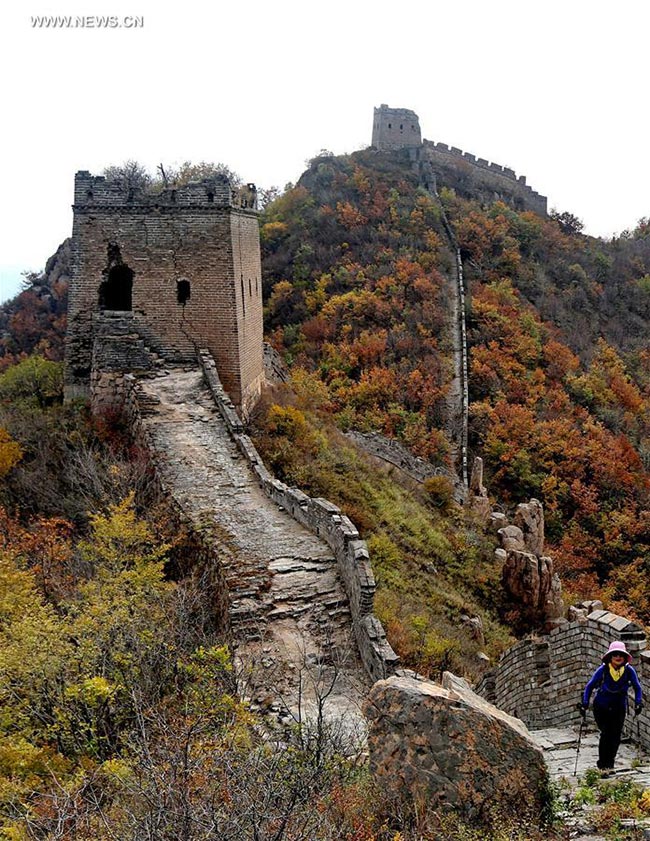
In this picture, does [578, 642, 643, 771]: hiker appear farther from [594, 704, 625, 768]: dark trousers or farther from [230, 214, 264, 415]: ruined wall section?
[230, 214, 264, 415]: ruined wall section

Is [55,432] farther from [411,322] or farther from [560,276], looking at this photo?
[560,276]

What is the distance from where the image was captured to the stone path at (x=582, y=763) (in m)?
4.92

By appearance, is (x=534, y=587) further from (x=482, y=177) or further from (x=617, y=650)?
(x=482, y=177)

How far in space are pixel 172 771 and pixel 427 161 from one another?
43355 millimetres

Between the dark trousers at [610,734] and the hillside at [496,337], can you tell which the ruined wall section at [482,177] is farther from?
the dark trousers at [610,734]

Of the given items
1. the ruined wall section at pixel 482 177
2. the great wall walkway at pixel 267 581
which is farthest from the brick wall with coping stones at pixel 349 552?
the ruined wall section at pixel 482 177

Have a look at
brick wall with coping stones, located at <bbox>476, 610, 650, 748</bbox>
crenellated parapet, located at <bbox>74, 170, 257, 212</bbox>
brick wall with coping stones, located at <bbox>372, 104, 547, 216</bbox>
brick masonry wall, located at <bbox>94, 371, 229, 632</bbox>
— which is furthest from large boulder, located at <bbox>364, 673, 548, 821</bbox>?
brick wall with coping stones, located at <bbox>372, 104, 547, 216</bbox>

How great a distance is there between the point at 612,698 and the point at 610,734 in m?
0.29

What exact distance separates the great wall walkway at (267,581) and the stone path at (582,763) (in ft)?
6.37

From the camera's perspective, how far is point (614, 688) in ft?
20.5

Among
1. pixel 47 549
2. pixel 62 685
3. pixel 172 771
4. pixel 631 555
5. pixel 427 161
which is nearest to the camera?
pixel 172 771

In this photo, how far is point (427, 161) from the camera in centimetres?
4381

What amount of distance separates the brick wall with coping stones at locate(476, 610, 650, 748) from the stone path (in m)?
0.31

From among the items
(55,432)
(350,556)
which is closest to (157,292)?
(55,432)
